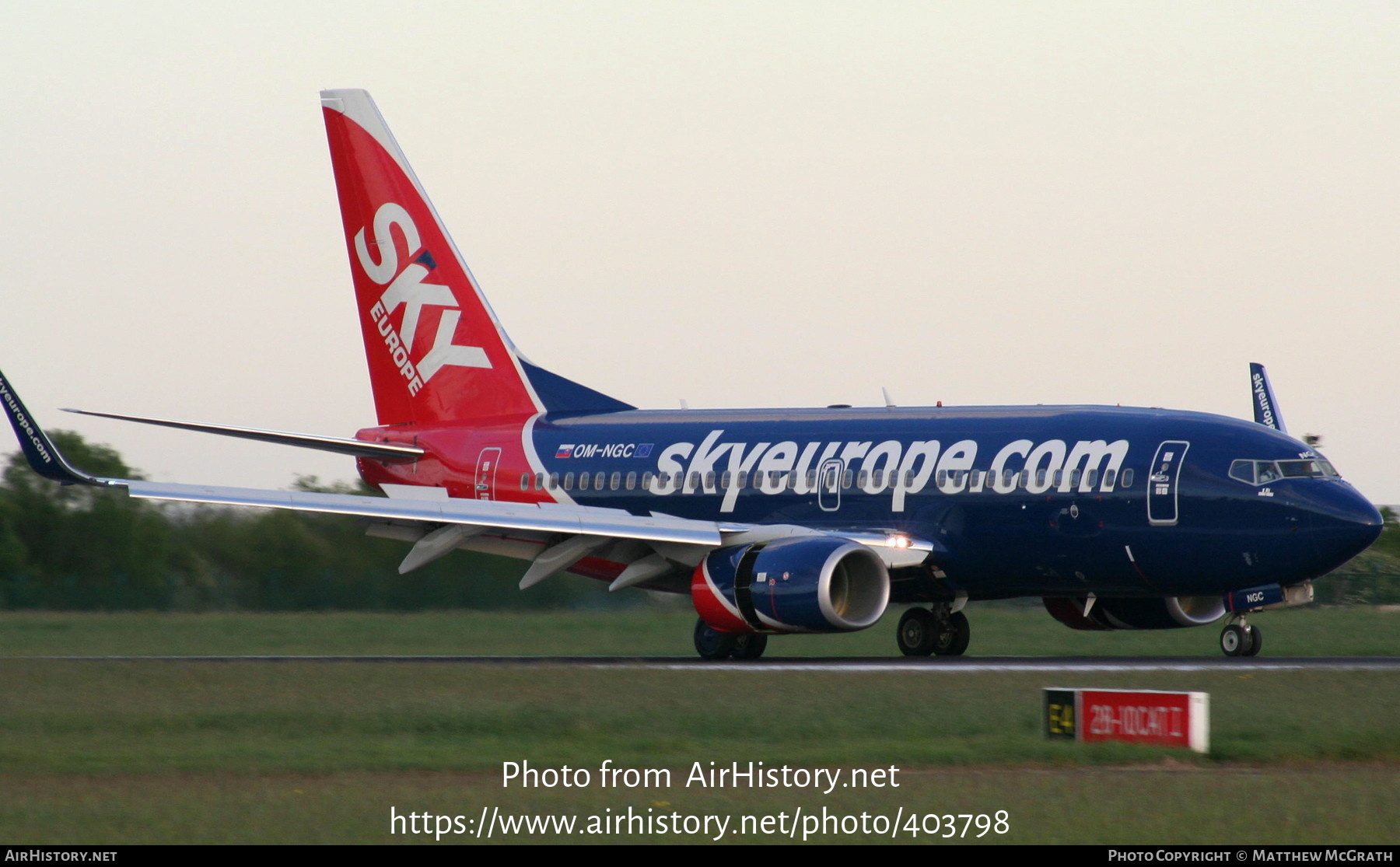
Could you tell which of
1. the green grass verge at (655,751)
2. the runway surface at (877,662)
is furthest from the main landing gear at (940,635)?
the green grass verge at (655,751)

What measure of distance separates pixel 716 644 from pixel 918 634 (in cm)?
302

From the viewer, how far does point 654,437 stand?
2948cm

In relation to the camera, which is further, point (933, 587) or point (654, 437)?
point (654, 437)

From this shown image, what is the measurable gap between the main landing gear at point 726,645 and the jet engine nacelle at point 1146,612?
166 inches

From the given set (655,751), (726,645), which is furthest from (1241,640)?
(655,751)

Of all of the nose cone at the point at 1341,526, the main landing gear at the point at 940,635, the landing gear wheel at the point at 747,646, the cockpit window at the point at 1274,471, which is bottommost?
the landing gear wheel at the point at 747,646

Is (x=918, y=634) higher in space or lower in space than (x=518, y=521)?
lower

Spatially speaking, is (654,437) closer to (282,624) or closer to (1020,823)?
(282,624)

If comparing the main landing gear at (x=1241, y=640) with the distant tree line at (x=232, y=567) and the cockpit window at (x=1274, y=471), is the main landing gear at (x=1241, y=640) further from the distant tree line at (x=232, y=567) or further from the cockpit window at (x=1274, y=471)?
the distant tree line at (x=232, y=567)

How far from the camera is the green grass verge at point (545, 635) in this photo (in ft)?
96.5

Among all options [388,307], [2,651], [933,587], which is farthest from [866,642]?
[2,651]

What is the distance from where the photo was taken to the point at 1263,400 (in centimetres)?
2912

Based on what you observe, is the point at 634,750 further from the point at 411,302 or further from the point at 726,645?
the point at 411,302
